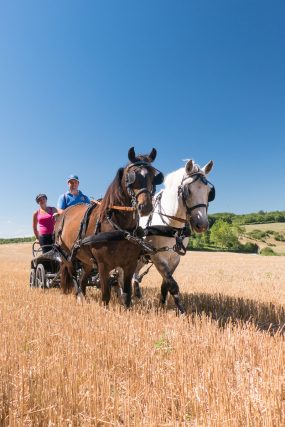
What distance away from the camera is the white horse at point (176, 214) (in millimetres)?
4957

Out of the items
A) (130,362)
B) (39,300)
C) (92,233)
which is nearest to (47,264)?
(39,300)

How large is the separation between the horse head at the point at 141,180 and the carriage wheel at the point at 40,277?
157 inches

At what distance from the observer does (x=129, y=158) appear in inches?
190

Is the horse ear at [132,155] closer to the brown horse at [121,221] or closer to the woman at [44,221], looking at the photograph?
the brown horse at [121,221]

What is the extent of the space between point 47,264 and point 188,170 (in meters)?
4.74

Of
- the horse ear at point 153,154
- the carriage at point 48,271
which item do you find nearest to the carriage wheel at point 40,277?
the carriage at point 48,271

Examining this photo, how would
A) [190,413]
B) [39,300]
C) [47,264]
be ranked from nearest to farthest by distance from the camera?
[190,413], [39,300], [47,264]

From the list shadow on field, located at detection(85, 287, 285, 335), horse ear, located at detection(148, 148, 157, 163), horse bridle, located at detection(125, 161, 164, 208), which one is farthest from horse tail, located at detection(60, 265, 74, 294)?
horse ear, located at detection(148, 148, 157, 163)

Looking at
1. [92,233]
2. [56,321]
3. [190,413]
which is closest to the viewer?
[190,413]

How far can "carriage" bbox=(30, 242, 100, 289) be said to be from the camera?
7.01m

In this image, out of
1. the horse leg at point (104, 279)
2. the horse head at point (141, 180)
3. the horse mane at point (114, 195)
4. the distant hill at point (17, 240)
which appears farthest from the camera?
the distant hill at point (17, 240)

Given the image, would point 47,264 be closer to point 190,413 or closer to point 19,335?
point 19,335

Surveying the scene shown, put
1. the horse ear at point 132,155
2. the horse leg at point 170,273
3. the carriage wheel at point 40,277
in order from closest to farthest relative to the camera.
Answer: the horse ear at point 132,155 → the horse leg at point 170,273 → the carriage wheel at point 40,277

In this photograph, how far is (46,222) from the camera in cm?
801
